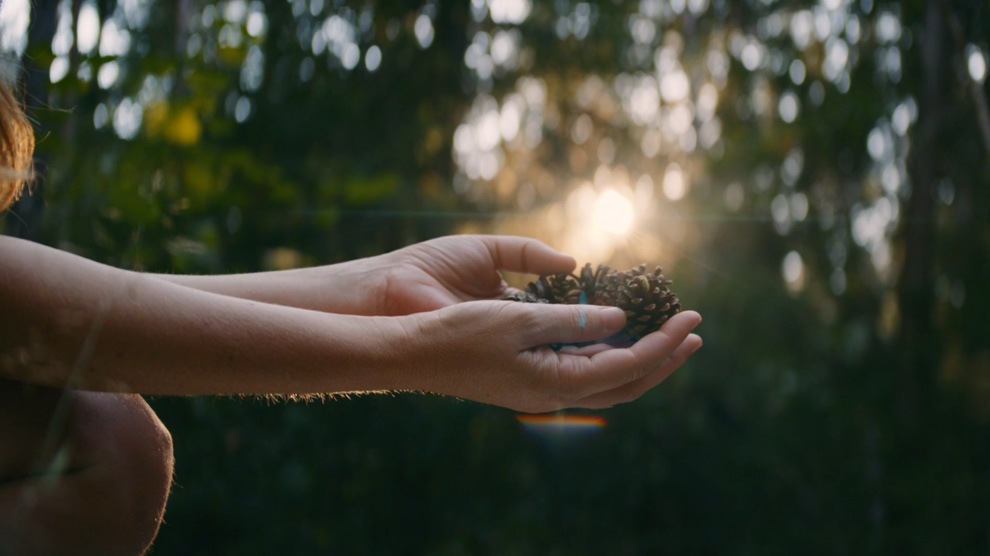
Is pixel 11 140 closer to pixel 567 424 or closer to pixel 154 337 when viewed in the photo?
pixel 154 337

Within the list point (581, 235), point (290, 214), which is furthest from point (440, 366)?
point (581, 235)

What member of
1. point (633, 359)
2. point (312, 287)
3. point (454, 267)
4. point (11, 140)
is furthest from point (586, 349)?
point (11, 140)

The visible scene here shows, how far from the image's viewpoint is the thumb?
908 mm

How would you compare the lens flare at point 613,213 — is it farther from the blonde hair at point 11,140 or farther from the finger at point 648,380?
the blonde hair at point 11,140

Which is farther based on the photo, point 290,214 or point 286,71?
point 286,71

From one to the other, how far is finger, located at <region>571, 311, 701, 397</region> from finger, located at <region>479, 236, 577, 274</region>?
331 millimetres

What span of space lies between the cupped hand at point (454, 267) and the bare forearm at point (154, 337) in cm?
35

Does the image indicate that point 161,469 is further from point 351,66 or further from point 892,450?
point 892,450

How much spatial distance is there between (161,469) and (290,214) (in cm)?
152

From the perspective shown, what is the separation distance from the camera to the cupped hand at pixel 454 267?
123 cm

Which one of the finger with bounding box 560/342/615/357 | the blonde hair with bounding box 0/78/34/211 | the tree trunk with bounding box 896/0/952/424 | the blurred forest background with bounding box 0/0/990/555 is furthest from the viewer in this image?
the tree trunk with bounding box 896/0/952/424

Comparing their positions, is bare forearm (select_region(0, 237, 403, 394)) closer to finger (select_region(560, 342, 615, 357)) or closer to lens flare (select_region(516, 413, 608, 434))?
finger (select_region(560, 342, 615, 357))

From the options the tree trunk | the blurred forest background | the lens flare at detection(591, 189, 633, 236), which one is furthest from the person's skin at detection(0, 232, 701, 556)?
the tree trunk

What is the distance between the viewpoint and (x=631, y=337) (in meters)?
1.06
